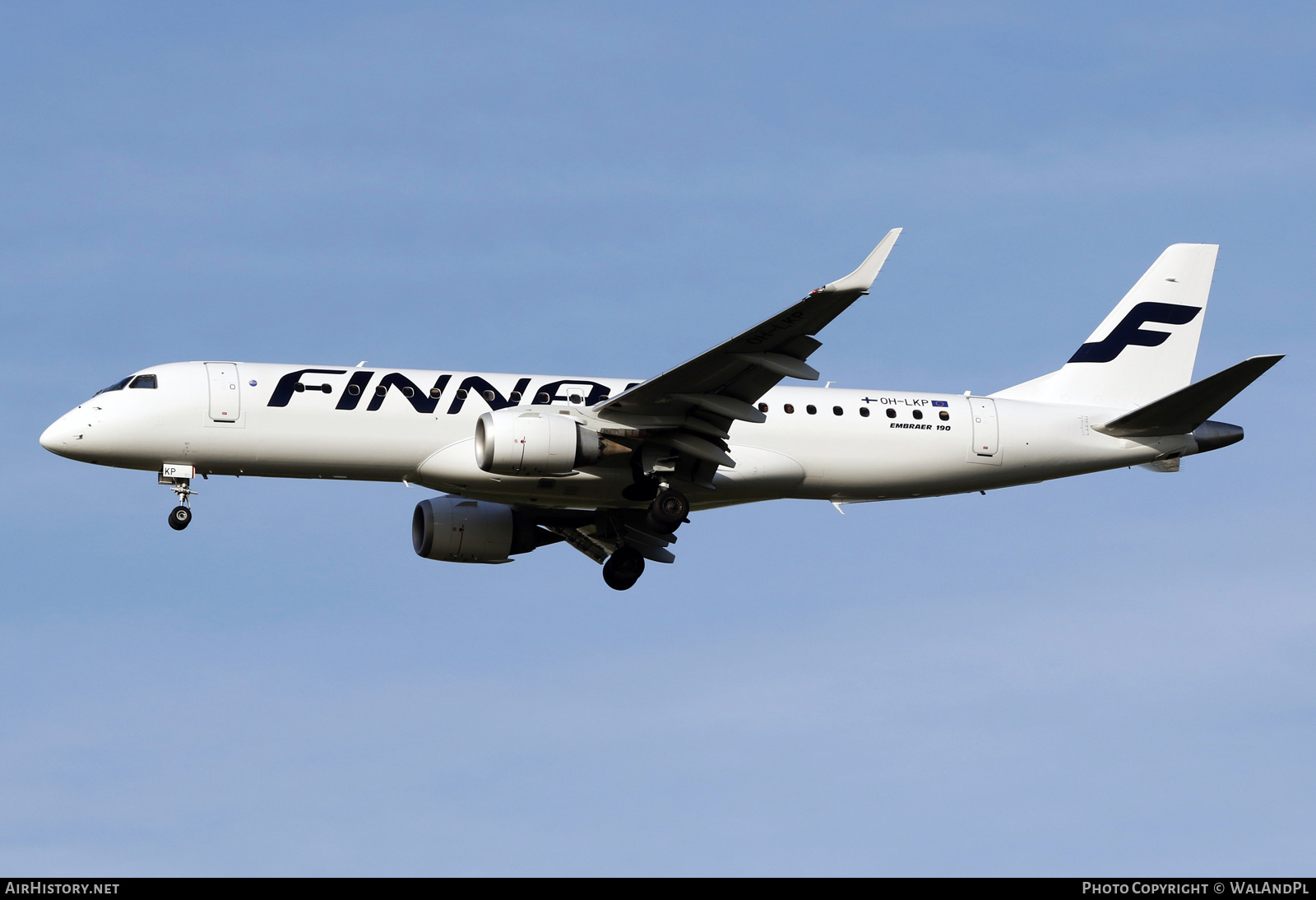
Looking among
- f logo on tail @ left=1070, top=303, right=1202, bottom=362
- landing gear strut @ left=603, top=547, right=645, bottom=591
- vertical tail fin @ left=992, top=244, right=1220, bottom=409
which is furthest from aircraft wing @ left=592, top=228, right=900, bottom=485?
f logo on tail @ left=1070, top=303, right=1202, bottom=362

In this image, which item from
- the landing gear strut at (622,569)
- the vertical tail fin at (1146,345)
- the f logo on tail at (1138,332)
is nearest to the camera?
the landing gear strut at (622,569)

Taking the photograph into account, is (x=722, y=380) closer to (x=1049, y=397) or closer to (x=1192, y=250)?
(x=1049, y=397)

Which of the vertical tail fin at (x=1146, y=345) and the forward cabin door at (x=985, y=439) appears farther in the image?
the vertical tail fin at (x=1146, y=345)

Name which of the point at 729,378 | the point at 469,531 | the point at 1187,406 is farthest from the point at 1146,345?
the point at 469,531

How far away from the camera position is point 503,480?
36.3 meters

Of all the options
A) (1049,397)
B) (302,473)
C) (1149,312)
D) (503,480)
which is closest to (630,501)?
(503,480)

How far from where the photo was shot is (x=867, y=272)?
1248 inches

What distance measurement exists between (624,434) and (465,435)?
3.56 meters

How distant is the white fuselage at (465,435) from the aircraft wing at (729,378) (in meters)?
1.15

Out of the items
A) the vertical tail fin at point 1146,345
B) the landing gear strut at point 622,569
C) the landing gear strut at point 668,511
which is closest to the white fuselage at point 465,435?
the landing gear strut at point 668,511

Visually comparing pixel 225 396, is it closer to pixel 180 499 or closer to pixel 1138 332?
pixel 180 499

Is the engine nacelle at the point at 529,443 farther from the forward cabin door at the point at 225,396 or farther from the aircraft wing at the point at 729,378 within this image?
the forward cabin door at the point at 225,396

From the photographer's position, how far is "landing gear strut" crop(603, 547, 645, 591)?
41688mm

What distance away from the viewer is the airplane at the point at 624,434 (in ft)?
117
